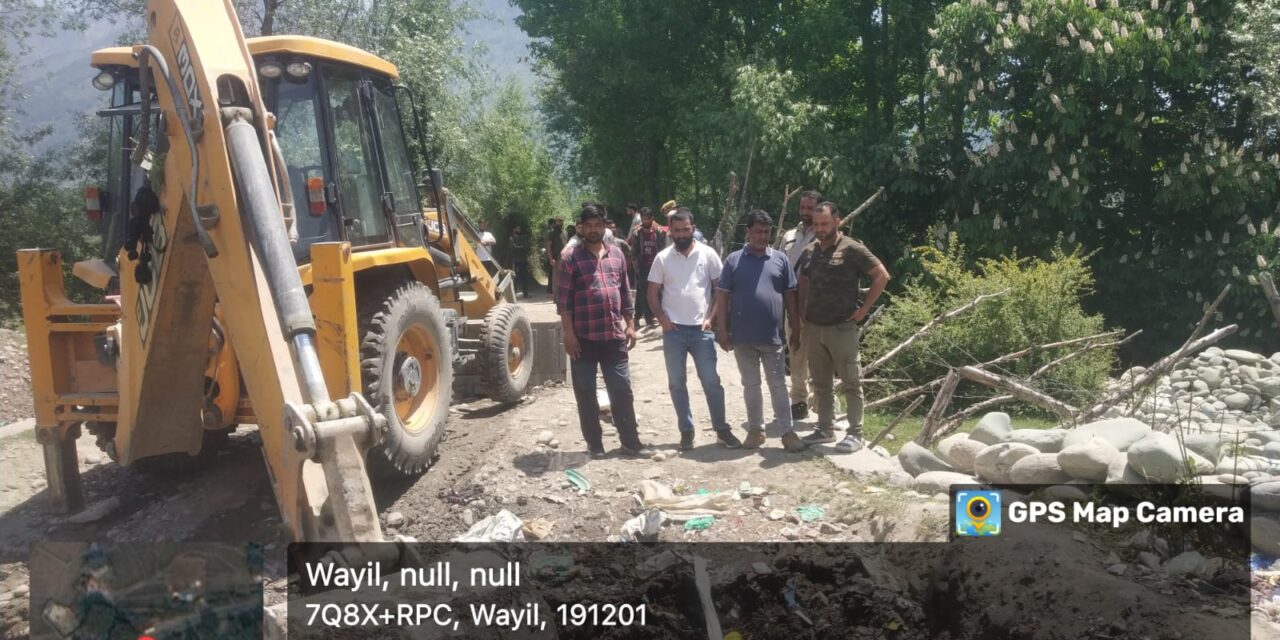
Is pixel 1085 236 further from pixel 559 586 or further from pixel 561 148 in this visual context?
pixel 561 148

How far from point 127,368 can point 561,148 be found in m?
24.1

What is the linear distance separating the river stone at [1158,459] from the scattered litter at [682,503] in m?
2.14

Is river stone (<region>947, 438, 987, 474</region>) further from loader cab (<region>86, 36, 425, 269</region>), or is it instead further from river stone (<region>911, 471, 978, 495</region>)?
loader cab (<region>86, 36, 425, 269</region>)

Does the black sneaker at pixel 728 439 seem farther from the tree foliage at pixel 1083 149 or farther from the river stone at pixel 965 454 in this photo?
the tree foliage at pixel 1083 149

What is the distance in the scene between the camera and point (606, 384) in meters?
6.52

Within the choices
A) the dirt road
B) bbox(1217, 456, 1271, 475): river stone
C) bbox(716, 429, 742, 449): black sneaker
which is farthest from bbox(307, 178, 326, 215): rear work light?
bbox(1217, 456, 1271, 475): river stone

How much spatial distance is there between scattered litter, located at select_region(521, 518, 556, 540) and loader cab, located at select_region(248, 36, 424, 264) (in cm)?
204

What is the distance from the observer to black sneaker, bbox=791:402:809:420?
7500 millimetres

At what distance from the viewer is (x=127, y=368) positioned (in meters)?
4.84

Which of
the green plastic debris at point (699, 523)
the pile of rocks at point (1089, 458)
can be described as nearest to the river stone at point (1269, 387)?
the pile of rocks at point (1089, 458)

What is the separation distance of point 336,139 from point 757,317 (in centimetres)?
298

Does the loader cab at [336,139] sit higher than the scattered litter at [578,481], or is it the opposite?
the loader cab at [336,139]

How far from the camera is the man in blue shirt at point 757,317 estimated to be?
6402 millimetres

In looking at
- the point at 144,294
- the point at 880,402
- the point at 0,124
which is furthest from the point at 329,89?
the point at 0,124
